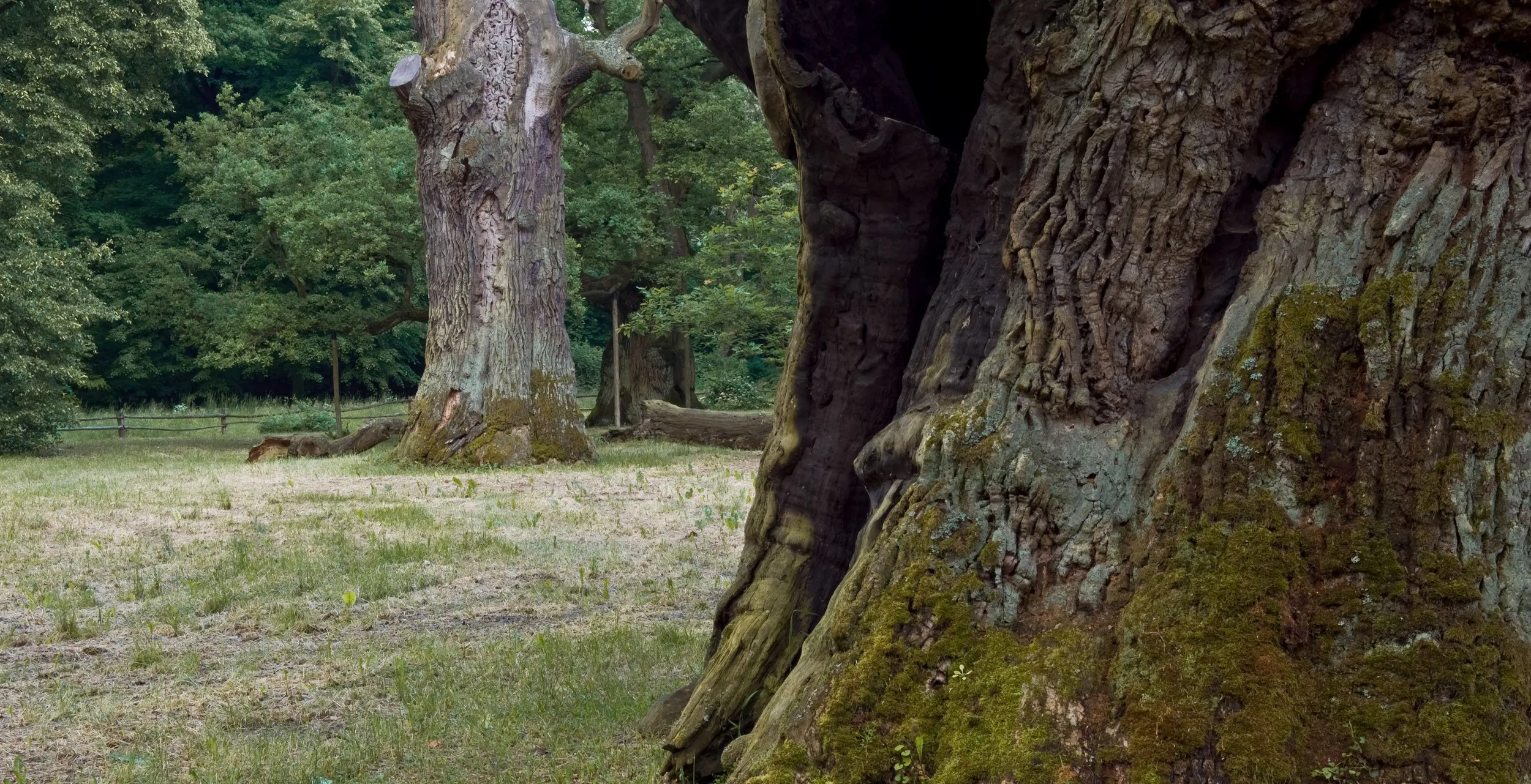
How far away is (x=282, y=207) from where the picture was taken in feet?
77.9

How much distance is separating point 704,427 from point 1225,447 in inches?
679

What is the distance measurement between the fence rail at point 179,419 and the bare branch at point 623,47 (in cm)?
1235

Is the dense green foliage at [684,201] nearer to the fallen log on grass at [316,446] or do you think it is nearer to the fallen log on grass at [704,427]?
the fallen log on grass at [704,427]

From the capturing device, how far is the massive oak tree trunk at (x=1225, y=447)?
2.68 m

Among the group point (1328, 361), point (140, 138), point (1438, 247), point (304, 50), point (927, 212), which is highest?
point (304, 50)

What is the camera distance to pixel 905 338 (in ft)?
13.9

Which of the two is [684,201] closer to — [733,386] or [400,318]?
[733,386]

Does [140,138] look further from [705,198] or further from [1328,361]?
[1328,361]

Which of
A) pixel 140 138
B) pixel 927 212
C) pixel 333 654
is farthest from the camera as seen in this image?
pixel 140 138

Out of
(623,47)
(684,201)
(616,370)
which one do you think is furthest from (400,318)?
(623,47)

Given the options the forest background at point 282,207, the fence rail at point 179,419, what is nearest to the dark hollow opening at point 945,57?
the forest background at point 282,207

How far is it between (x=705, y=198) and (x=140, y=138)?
1845 cm

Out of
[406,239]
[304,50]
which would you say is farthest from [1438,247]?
[304,50]

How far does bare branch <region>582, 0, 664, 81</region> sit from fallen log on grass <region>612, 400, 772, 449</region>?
5660mm
